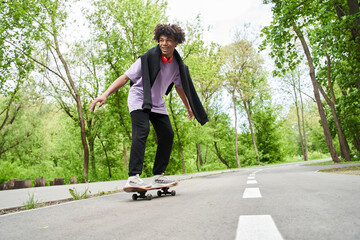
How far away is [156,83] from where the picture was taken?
452cm

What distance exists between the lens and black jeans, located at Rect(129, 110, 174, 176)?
4027mm

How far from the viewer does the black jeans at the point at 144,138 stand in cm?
403

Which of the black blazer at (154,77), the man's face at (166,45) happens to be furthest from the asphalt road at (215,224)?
the man's face at (166,45)

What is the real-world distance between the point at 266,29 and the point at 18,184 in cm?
949

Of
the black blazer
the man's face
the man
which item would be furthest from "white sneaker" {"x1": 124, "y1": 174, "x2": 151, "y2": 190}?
the man's face

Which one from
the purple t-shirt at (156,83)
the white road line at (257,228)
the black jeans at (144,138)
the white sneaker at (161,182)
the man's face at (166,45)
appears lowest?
the white road line at (257,228)

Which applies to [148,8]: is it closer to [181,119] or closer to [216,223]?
[181,119]

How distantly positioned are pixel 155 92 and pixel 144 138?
2.49ft

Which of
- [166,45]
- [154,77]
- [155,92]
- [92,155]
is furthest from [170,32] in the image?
[92,155]

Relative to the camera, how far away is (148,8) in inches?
769

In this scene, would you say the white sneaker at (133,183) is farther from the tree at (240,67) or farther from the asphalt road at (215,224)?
the tree at (240,67)

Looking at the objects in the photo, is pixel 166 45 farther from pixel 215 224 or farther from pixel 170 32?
pixel 215 224

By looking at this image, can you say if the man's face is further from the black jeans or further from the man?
the black jeans

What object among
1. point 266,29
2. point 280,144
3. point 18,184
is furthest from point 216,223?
point 280,144
